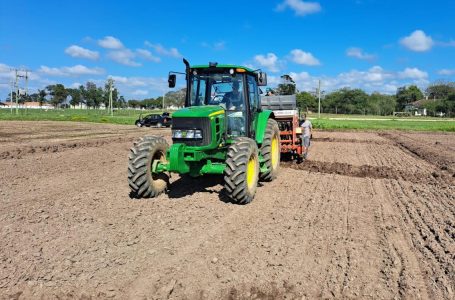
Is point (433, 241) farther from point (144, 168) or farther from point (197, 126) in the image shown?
point (144, 168)

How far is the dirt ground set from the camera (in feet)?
13.6

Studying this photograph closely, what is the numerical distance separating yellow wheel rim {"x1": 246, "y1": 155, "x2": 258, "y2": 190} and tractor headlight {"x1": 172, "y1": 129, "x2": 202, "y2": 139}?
3.61 ft

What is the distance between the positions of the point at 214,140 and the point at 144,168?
54.7 inches

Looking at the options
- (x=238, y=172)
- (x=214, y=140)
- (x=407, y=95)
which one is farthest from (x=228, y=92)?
(x=407, y=95)

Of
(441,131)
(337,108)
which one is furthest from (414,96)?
(441,131)

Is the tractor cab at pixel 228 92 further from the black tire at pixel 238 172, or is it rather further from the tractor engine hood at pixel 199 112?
the black tire at pixel 238 172

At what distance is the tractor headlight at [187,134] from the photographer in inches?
292

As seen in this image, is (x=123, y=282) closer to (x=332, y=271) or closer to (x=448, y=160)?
(x=332, y=271)

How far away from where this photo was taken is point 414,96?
396 ft

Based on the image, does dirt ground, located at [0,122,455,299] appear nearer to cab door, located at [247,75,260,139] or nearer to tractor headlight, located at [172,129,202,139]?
tractor headlight, located at [172,129,202,139]

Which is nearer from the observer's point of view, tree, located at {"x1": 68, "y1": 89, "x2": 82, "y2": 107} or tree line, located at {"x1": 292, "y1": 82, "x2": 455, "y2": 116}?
tree line, located at {"x1": 292, "y1": 82, "x2": 455, "y2": 116}

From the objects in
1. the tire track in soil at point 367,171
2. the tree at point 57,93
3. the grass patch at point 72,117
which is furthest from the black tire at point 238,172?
the tree at point 57,93

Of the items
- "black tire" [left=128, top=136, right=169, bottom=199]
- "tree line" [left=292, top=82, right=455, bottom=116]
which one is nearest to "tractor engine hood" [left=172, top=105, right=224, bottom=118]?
"black tire" [left=128, top=136, right=169, bottom=199]

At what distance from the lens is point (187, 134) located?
751cm
